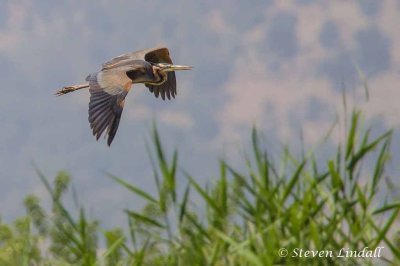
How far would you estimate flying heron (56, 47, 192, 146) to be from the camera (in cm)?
1208

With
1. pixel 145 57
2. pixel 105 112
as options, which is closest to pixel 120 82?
pixel 105 112

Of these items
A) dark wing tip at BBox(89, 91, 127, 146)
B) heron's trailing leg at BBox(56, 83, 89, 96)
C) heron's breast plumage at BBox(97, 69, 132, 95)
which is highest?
heron's trailing leg at BBox(56, 83, 89, 96)

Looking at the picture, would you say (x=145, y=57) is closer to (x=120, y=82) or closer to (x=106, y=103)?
(x=120, y=82)

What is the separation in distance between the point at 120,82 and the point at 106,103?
635 mm

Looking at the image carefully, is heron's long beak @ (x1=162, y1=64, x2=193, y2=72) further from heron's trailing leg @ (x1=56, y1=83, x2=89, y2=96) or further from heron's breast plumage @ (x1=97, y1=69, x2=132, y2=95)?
heron's breast plumage @ (x1=97, y1=69, x2=132, y2=95)

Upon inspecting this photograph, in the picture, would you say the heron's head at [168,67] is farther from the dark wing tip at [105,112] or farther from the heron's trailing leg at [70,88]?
the dark wing tip at [105,112]

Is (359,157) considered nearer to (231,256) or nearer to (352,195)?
(352,195)

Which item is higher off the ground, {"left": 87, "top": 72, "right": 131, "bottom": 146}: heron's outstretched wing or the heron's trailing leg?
the heron's trailing leg

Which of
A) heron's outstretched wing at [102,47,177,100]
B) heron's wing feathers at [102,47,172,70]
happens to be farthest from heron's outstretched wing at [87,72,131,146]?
heron's outstretched wing at [102,47,177,100]

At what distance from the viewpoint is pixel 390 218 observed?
6.08 metres

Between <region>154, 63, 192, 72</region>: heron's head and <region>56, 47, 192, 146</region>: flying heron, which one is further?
<region>154, 63, 192, 72</region>: heron's head

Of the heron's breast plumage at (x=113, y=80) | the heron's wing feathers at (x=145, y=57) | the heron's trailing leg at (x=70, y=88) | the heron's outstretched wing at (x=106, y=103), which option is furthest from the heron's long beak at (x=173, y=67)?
the heron's outstretched wing at (x=106, y=103)

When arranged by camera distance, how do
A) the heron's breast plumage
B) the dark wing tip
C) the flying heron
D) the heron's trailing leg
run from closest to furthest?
the dark wing tip < the flying heron < the heron's breast plumage < the heron's trailing leg

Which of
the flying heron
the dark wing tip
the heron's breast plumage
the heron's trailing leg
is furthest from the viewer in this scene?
the heron's trailing leg
